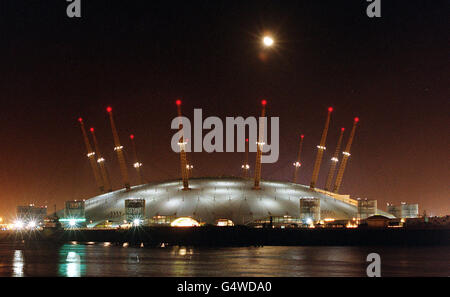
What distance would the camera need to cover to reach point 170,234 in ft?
353

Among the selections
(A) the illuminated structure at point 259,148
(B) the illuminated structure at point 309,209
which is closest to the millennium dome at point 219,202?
(A) the illuminated structure at point 259,148

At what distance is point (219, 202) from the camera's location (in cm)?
13500

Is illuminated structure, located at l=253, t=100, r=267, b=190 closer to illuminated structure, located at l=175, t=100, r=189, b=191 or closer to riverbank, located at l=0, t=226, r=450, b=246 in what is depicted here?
illuminated structure, located at l=175, t=100, r=189, b=191

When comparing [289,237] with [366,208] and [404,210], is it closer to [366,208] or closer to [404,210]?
[366,208]

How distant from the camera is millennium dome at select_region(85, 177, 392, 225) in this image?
427 ft

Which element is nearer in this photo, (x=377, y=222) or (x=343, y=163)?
(x=377, y=222)

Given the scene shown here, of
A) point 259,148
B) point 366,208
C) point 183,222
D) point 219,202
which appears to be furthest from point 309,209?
point 259,148

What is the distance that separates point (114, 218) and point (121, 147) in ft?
133

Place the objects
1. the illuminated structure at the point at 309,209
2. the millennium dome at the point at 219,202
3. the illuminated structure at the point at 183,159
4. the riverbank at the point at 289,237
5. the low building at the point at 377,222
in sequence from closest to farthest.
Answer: the riverbank at the point at 289,237
the low building at the point at 377,222
the millennium dome at the point at 219,202
the illuminated structure at the point at 309,209
the illuminated structure at the point at 183,159

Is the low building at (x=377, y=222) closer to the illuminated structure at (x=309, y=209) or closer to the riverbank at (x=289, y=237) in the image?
the riverbank at (x=289, y=237)

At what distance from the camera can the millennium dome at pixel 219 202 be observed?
130 m

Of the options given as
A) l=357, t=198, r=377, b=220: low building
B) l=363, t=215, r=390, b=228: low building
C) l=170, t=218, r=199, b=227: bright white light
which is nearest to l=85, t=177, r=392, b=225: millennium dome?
l=357, t=198, r=377, b=220: low building
